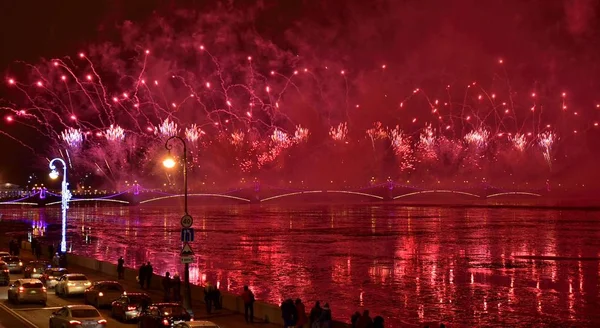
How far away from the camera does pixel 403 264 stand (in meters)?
46.8

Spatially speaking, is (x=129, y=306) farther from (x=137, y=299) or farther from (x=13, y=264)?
(x=13, y=264)

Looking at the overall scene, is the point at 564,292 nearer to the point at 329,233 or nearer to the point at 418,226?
the point at 329,233

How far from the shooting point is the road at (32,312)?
2025 centimetres

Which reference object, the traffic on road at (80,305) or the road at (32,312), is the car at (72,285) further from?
the road at (32,312)

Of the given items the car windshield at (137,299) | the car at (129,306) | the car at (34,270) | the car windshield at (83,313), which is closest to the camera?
the car windshield at (83,313)

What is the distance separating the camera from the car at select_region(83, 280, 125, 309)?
24016 millimetres

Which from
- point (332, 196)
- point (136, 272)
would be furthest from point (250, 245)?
point (332, 196)

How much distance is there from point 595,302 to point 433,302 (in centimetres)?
672

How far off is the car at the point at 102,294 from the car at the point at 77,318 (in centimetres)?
488

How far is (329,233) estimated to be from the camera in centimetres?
7362

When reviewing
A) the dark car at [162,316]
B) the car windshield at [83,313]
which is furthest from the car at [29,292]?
the car windshield at [83,313]

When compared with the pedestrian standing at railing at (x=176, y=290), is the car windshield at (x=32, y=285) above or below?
above

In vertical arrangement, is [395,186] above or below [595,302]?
above

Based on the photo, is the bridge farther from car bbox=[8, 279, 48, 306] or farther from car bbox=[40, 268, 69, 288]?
car bbox=[8, 279, 48, 306]
